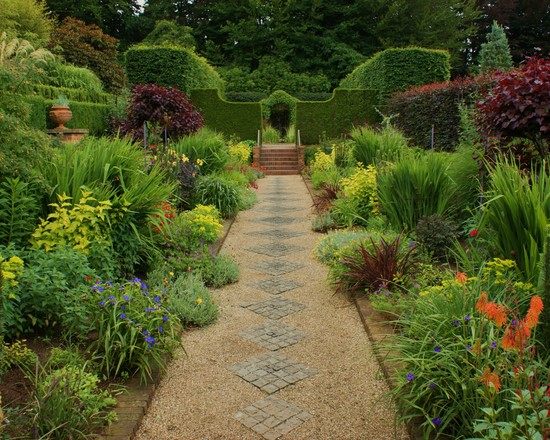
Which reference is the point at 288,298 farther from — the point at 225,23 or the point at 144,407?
the point at 225,23

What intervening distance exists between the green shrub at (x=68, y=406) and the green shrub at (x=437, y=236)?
3.29m

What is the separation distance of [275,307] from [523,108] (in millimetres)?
2968

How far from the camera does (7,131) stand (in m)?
3.41

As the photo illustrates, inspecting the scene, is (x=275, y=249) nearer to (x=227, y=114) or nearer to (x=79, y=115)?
(x=79, y=115)

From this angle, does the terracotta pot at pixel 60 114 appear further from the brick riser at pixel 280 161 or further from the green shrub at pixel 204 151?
the brick riser at pixel 280 161

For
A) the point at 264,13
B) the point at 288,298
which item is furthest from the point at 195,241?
the point at 264,13

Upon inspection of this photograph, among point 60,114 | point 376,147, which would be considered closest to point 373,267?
point 376,147

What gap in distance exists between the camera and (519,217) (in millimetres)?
3143

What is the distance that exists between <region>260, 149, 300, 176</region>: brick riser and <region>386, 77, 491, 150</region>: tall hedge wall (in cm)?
461

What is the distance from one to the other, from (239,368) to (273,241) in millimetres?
3505

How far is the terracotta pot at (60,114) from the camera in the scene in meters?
11.0

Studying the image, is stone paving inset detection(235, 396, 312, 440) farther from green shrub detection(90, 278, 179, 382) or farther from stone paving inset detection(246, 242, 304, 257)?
stone paving inset detection(246, 242, 304, 257)

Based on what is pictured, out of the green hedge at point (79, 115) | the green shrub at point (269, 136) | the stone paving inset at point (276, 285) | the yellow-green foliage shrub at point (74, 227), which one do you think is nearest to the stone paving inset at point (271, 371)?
the stone paving inset at point (276, 285)

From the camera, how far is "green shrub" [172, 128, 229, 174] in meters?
8.88
